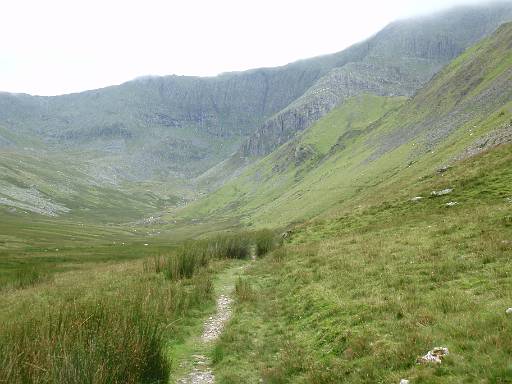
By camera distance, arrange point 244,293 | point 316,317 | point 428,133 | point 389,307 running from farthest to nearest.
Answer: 1. point 428,133
2. point 244,293
3. point 316,317
4. point 389,307

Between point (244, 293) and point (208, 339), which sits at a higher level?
point (208, 339)

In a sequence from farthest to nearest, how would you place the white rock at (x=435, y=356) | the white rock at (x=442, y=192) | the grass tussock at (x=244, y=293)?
the white rock at (x=442, y=192) < the grass tussock at (x=244, y=293) < the white rock at (x=435, y=356)

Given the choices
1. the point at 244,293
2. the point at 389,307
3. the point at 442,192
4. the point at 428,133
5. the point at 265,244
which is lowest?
the point at 265,244

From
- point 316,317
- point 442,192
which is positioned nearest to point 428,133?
point 442,192

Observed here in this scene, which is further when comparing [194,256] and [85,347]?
[194,256]

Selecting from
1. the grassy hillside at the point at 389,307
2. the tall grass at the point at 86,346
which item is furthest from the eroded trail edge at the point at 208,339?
the tall grass at the point at 86,346

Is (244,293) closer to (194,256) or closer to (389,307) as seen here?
(194,256)

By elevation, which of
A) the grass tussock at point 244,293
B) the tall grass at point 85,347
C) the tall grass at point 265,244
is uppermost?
the tall grass at point 85,347

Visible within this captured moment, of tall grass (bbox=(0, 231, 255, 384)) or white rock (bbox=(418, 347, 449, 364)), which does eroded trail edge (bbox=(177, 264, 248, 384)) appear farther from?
white rock (bbox=(418, 347, 449, 364))

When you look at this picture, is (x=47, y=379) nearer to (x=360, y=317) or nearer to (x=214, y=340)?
(x=214, y=340)

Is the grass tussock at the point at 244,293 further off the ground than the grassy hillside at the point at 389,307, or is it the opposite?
the grassy hillside at the point at 389,307

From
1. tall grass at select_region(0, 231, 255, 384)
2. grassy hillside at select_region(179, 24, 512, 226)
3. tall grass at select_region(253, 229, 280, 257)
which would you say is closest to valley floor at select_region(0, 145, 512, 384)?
tall grass at select_region(0, 231, 255, 384)

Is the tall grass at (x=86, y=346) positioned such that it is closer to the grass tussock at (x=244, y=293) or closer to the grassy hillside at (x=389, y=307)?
the grassy hillside at (x=389, y=307)

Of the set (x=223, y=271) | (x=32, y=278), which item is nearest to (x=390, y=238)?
(x=223, y=271)
